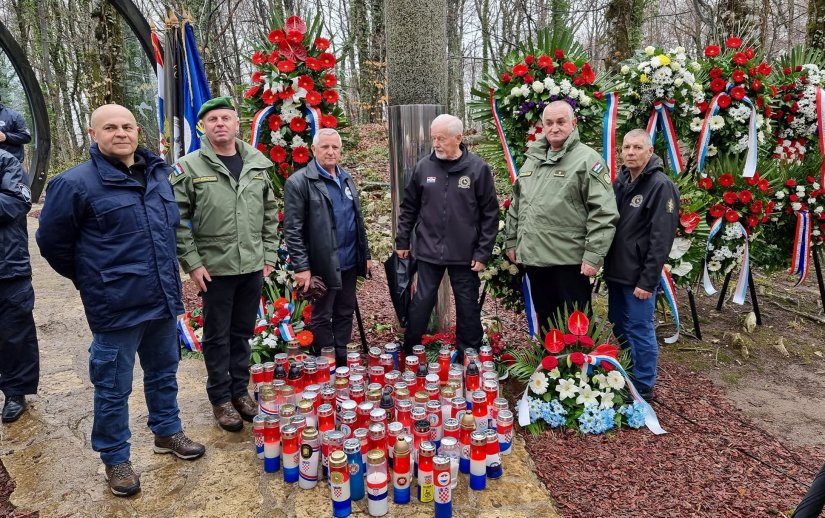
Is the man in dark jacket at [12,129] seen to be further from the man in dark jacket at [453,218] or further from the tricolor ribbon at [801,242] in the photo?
the tricolor ribbon at [801,242]

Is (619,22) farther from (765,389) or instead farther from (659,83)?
(765,389)

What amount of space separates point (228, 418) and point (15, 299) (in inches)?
62.2

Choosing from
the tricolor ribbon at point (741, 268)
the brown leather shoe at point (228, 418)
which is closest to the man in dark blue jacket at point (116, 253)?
the brown leather shoe at point (228, 418)

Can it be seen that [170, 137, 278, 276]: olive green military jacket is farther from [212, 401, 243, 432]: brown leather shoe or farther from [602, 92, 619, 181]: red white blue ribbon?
[602, 92, 619, 181]: red white blue ribbon

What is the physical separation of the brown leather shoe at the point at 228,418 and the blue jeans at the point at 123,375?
0.41 metres

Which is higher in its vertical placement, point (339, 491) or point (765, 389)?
point (339, 491)

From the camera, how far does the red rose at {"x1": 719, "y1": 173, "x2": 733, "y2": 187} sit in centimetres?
496

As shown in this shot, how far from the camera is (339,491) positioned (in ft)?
8.28

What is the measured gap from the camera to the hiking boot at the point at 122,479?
2736mm

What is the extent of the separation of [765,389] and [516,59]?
135 inches

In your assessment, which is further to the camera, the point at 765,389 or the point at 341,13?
the point at 341,13

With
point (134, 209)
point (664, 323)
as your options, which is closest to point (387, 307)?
point (664, 323)

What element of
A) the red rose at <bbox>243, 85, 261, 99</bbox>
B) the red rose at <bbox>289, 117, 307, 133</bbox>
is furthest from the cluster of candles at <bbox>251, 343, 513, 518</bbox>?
the red rose at <bbox>243, 85, 261, 99</bbox>

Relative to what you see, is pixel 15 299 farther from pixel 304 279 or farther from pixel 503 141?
pixel 503 141
